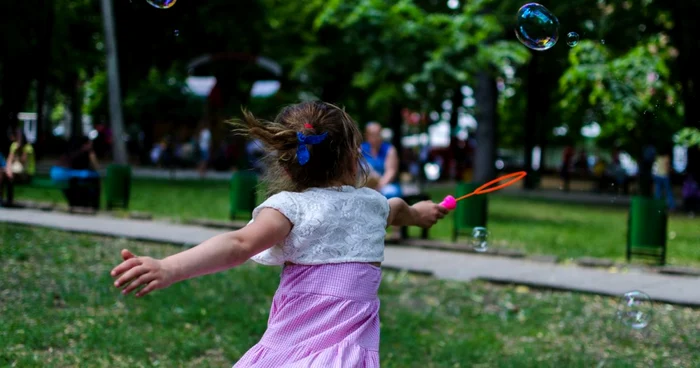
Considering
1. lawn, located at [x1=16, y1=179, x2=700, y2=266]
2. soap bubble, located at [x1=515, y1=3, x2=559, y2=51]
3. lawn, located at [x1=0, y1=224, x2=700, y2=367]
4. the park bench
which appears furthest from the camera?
lawn, located at [x1=16, y1=179, x2=700, y2=266]

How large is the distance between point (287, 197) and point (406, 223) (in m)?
0.78

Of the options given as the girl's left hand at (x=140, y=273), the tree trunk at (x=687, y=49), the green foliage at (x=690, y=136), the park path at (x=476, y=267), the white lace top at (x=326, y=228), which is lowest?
the park path at (x=476, y=267)

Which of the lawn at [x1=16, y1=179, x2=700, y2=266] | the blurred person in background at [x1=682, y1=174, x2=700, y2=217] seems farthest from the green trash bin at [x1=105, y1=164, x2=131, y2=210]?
the blurred person in background at [x1=682, y1=174, x2=700, y2=217]

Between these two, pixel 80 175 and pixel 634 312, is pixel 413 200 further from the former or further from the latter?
pixel 80 175

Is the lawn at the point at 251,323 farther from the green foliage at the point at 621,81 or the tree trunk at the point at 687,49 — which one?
the tree trunk at the point at 687,49

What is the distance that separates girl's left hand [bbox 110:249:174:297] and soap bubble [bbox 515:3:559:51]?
12.9ft

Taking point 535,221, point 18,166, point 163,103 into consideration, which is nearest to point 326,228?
point 18,166

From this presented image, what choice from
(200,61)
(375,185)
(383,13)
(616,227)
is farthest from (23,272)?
(200,61)

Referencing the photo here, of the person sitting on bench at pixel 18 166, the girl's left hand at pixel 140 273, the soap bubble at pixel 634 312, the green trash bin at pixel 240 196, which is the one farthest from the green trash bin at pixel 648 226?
the person sitting on bench at pixel 18 166

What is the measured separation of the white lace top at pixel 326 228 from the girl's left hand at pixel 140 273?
553mm

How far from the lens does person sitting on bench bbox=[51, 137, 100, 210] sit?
14.3 m

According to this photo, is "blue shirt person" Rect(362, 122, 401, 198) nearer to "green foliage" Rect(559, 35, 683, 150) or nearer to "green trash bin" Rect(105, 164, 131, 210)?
"green trash bin" Rect(105, 164, 131, 210)

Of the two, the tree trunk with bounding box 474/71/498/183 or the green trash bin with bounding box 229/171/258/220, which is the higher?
the tree trunk with bounding box 474/71/498/183

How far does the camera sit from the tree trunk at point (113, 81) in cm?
1992
